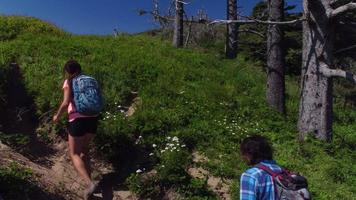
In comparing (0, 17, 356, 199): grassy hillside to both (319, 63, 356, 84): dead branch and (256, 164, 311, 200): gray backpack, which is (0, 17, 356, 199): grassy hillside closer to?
(319, 63, 356, 84): dead branch

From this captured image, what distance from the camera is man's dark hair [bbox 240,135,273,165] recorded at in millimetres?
5441

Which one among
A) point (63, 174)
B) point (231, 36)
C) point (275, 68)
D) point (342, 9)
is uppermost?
point (342, 9)

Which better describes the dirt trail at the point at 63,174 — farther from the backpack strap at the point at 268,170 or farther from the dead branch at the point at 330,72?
the dead branch at the point at 330,72

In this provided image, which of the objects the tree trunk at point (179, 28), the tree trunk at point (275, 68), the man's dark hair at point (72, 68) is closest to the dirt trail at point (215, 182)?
the man's dark hair at point (72, 68)

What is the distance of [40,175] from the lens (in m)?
8.64

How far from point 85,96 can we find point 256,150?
3734 millimetres

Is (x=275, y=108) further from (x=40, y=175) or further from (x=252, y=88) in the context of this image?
(x=40, y=175)

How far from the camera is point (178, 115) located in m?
12.0

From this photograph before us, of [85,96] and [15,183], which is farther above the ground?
[85,96]

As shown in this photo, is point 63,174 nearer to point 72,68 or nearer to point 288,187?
point 72,68

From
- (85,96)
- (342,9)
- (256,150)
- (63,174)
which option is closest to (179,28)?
(342,9)

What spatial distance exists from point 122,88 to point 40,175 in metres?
4.75

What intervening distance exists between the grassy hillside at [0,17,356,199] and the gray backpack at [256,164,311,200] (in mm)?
3884

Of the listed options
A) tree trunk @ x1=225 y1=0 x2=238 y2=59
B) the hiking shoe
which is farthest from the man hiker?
tree trunk @ x1=225 y1=0 x2=238 y2=59
